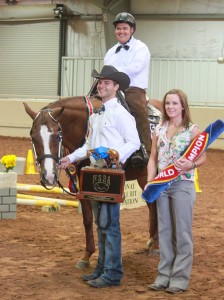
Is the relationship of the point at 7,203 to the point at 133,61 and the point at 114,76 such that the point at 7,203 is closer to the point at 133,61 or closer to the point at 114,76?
the point at 133,61

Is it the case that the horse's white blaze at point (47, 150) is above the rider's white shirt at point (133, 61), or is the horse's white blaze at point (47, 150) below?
below

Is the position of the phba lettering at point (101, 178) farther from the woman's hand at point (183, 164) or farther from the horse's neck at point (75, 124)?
the horse's neck at point (75, 124)

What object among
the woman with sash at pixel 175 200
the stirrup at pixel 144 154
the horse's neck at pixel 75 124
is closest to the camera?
the woman with sash at pixel 175 200

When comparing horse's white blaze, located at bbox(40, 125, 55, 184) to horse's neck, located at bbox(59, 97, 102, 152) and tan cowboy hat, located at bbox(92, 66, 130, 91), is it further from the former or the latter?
tan cowboy hat, located at bbox(92, 66, 130, 91)

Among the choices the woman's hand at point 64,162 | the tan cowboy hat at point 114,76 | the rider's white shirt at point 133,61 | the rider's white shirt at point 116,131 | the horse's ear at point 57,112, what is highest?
the rider's white shirt at point 133,61

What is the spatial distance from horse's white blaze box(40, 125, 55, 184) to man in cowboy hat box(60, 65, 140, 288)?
512mm

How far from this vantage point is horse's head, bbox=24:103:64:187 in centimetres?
609

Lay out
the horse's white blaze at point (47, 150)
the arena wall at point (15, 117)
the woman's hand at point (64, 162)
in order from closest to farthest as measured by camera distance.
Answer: the woman's hand at point (64, 162) < the horse's white blaze at point (47, 150) < the arena wall at point (15, 117)

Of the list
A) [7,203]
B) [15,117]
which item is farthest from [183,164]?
[15,117]

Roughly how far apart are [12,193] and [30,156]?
5009 mm

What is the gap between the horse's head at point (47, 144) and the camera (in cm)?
609

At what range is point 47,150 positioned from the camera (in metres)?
6.12

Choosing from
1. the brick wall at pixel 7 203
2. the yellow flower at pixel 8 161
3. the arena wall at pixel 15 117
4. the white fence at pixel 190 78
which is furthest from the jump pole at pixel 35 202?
the white fence at pixel 190 78

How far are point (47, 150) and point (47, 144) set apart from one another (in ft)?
0.18
